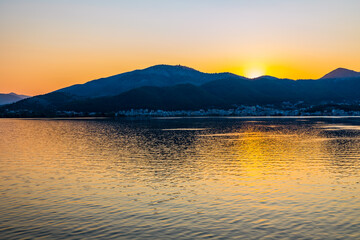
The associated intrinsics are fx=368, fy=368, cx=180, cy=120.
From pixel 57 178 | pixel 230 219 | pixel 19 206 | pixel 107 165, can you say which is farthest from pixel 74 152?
pixel 230 219

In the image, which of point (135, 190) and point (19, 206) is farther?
point (135, 190)

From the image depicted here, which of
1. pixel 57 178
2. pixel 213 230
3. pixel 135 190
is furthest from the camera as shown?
pixel 57 178

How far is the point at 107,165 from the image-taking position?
5791 cm

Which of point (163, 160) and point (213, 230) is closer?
point (213, 230)

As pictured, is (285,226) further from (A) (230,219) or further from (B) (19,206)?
(B) (19,206)

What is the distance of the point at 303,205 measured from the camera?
3269 centimetres

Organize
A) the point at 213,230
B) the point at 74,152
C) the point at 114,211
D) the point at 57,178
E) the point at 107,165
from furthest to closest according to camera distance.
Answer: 1. the point at 74,152
2. the point at 107,165
3. the point at 57,178
4. the point at 114,211
5. the point at 213,230

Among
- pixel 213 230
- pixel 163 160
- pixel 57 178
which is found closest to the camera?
pixel 213 230

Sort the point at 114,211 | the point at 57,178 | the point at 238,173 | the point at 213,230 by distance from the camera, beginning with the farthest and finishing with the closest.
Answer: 1. the point at 238,173
2. the point at 57,178
3. the point at 114,211
4. the point at 213,230

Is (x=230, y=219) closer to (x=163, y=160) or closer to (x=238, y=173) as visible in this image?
(x=238, y=173)

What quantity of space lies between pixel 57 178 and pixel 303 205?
2980 centimetres

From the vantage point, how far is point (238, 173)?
50.3 meters

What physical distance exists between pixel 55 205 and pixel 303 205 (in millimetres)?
22146

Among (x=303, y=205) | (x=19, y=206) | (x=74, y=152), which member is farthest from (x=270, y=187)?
(x=74, y=152)
